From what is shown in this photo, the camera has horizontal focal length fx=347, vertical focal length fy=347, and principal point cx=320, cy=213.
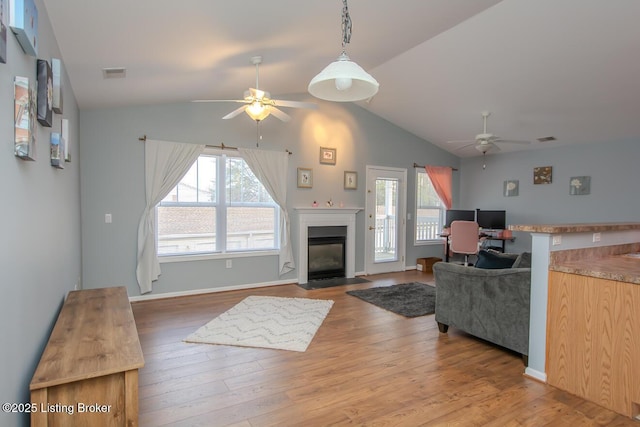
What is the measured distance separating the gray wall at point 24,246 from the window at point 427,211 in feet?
20.7

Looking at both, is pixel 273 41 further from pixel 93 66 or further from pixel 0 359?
pixel 0 359

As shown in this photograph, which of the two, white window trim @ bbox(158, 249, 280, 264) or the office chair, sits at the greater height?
the office chair

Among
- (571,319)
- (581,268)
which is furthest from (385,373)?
(581,268)

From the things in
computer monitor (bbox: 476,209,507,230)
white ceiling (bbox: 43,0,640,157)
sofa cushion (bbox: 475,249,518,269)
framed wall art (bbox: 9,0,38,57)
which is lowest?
sofa cushion (bbox: 475,249,518,269)

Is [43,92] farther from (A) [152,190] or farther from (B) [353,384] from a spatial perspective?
(A) [152,190]

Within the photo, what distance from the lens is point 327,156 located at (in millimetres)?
6098

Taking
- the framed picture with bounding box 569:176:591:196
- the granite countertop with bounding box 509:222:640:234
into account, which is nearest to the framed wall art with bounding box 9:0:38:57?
the granite countertop with bounding box 509:222:640:234

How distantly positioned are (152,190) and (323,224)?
8.89 feet

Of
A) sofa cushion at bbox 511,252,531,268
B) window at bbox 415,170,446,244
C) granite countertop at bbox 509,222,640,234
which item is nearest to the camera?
granite countertop at bbox 509,222,640,234

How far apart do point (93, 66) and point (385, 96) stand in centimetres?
421

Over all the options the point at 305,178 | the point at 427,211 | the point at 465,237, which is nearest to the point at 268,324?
the point at 305,178

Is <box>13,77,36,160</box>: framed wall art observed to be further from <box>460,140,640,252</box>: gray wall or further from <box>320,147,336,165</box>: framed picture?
<box>460,140,640,252</box>: gray wall

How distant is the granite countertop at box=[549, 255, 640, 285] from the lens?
2213mm

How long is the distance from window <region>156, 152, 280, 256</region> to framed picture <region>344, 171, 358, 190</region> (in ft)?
4.68
